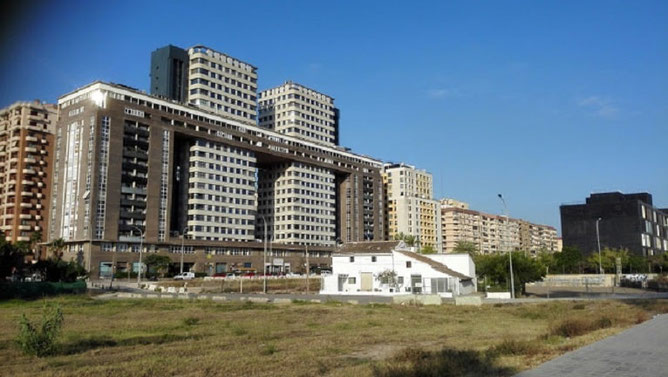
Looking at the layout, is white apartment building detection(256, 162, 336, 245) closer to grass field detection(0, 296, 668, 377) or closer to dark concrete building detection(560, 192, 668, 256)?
dark concrete building detection(560, 192, 668, 256)

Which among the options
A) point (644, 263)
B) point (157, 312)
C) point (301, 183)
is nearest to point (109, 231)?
point (301, 183)

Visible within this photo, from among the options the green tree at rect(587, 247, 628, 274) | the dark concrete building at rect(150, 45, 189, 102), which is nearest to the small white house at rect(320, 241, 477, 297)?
the green tree at rect(587, 247, 628, 274)

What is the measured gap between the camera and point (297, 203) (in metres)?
168

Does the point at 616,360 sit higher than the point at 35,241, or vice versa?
the point at 35,241

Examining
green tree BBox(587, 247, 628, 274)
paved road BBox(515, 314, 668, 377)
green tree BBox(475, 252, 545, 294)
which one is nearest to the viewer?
paved road BBox(515, 314, 668, 377)

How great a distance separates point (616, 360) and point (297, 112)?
170292 mm

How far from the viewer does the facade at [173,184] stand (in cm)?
11638

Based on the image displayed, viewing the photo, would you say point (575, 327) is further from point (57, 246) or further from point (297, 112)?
point (297, 112)

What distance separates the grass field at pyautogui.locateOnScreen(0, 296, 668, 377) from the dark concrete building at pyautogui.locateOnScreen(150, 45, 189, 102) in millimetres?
116434

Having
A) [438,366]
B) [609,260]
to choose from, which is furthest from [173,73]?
[438,366]

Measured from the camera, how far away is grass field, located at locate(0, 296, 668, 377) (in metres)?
18.0

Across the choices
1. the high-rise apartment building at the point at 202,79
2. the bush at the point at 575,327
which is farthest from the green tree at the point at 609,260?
the bush at the point at 575,327

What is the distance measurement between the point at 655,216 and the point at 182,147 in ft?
518

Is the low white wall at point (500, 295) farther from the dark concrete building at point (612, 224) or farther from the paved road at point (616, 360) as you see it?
the dark concrete building at point (612, 224)
